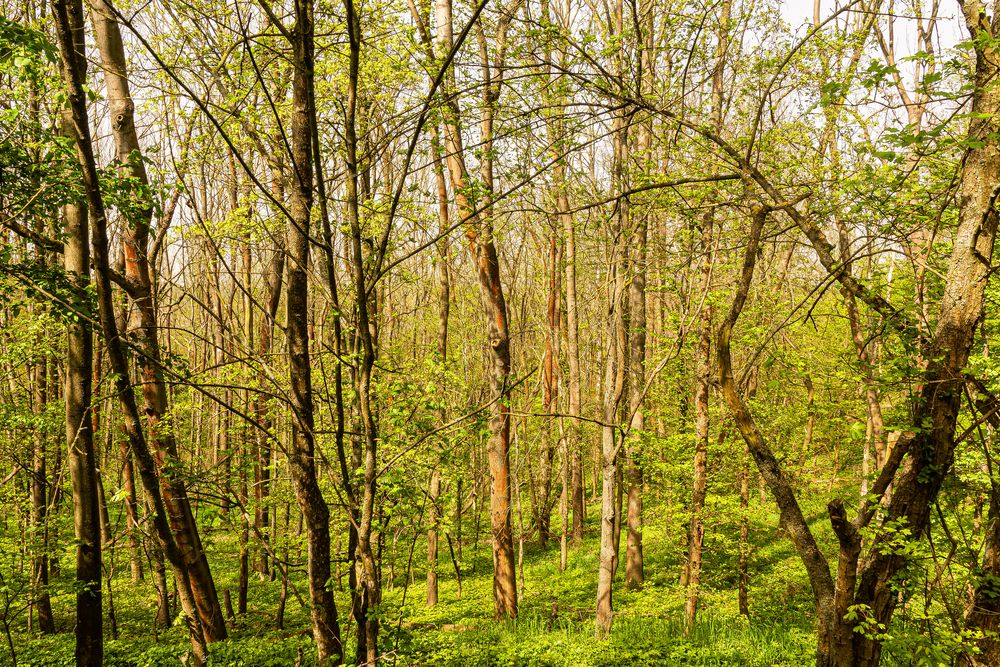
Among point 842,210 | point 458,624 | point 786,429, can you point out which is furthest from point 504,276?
point 842,210

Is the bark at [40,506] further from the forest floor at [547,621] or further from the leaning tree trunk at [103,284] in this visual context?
the leaning tree trunk at [103,284]

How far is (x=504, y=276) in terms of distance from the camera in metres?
17.8

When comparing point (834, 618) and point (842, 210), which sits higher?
point (842, 210)

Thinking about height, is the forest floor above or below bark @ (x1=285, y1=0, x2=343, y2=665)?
below

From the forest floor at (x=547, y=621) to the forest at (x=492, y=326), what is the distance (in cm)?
8

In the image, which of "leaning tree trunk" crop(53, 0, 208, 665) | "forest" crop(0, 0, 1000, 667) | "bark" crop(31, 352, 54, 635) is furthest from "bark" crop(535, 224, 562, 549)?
"bark" crop(31, 352, 54, 635)

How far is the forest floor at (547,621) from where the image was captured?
23.9 ft

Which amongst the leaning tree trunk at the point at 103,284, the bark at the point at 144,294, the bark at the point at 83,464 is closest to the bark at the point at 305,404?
the leaning tree trunk at the point at 103,284

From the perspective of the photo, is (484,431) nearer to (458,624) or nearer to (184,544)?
(184,544)

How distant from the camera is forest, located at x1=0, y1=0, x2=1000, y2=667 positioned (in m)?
3.52

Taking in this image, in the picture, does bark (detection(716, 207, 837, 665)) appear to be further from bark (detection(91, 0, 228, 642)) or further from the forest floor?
bark (detection(91, 0, 228, 642))

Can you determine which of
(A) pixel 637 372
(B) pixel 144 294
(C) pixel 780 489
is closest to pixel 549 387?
(A) pixel 637 372

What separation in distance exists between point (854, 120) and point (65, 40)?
8093 mm

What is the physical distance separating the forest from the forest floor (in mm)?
83
